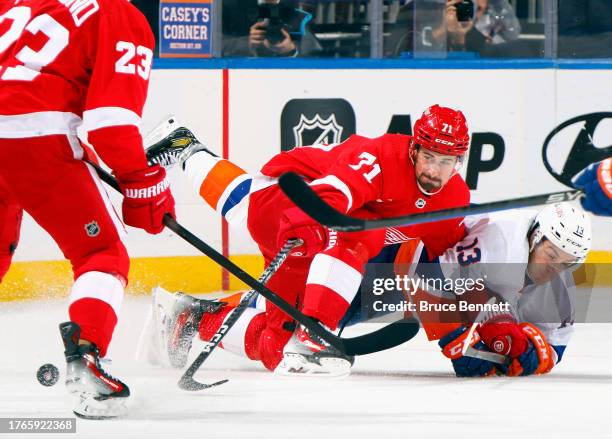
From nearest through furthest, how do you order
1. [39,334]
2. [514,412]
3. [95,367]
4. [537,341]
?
[95,367] → [514,412] → [537,341] → [39,334]

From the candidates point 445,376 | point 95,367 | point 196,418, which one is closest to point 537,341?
point 445,376

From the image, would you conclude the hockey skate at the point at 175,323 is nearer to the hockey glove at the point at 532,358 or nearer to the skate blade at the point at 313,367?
the skate blade at the point at 313,367

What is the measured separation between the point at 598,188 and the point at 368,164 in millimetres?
740

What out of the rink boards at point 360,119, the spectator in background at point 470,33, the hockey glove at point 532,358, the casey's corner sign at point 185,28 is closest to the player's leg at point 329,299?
the hockey glove at point 532,358

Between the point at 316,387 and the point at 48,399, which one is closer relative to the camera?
the point at 48,399

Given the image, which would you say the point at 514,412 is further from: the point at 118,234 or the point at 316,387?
the point at 118,234

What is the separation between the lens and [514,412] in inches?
116

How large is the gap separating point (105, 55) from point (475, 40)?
2757 mm

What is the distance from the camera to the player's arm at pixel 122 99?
9.05ft

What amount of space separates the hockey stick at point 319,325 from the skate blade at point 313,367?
39 mm

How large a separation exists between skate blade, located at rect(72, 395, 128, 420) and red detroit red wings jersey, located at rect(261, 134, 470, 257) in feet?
2.68

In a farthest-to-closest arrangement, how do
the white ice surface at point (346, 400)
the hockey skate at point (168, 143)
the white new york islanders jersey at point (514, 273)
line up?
the hockey skate at point (168, 143) < the white new york islanders jersey at point (514, 273) < the white ice surface at point (346, 400)

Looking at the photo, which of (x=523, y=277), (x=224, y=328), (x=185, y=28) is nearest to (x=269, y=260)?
(x=224, y=328)

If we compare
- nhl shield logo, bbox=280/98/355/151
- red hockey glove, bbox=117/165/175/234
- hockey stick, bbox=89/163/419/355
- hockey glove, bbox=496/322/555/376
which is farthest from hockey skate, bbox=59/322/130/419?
nhl shield logo, bbox=280/98/355/151
